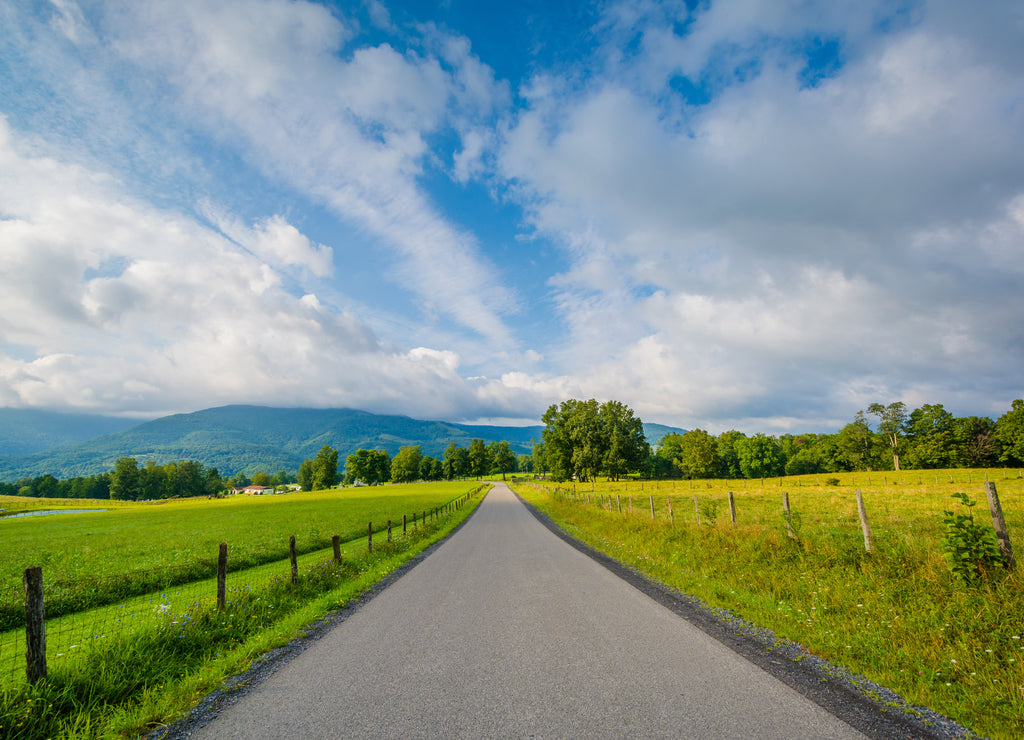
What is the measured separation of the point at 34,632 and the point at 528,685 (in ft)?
18.5

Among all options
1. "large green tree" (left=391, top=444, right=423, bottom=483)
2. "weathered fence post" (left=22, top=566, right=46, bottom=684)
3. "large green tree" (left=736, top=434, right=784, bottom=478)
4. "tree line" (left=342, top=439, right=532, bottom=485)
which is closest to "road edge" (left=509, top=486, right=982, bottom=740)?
"weathered fence post" (left=22, top=566, right=46, bottom=684)

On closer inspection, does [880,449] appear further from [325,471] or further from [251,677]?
[325,471]

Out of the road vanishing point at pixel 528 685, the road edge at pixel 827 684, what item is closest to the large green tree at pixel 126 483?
the road vanishing point at pixel 528 685

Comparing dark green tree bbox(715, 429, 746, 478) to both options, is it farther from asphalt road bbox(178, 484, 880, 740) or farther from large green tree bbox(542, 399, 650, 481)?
asphalt road bbox(178, 484, 880, 740)

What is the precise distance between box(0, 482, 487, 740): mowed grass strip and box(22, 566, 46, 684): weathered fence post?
0.14m

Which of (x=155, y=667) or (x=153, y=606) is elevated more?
(x=155, y=667)

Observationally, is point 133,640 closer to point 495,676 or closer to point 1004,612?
point 495,676

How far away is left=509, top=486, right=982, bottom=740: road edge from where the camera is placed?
3.94 m

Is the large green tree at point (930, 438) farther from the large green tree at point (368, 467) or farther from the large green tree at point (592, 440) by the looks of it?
the large green tree at point (368, 467)

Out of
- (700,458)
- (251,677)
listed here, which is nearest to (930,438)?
(700,458)

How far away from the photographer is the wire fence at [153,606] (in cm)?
611

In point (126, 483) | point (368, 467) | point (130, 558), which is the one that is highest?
point (130, 558)

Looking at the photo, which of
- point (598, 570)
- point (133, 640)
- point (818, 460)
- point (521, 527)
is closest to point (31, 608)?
point (133, 640)

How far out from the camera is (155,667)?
19.1 feet
